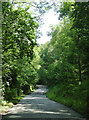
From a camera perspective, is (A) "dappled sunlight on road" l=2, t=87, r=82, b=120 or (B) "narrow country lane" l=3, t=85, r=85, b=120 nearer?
(B) "narrow country lane" l=3, t=85, r=85, b=120

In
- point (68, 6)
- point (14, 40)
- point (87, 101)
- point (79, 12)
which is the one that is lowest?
point (87, 101)

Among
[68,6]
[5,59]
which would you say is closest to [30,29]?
[5,59]

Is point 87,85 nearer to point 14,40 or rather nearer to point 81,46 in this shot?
point 81,46

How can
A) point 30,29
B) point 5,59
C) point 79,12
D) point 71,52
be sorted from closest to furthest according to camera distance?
point 79,12, point 30,29, point 5,59, point 71,52

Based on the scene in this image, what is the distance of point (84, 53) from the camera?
35.1 ft

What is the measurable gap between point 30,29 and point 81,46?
3.66 metres

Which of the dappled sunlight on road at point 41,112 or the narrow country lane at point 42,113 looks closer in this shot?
the narrow country lane at point 42,113

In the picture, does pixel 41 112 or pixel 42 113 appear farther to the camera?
pixel 41 112

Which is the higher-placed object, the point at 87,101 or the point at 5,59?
the point at 5,59

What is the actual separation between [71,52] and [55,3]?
7.11 metres

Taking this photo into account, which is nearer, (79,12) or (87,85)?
(79,12)

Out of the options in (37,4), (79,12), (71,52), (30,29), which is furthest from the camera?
(71,52)

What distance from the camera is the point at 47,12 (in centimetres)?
1038

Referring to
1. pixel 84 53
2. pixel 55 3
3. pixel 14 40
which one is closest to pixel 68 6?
pixel 55 3
